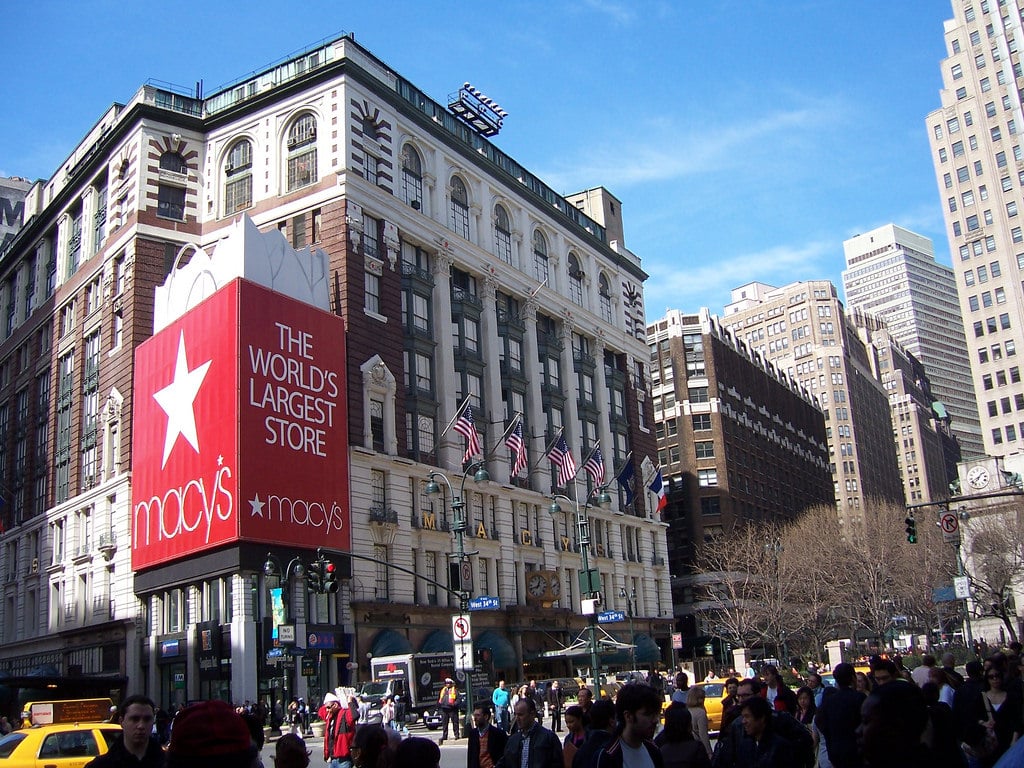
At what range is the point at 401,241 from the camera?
6266 centimetres

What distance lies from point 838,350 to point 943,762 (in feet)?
581

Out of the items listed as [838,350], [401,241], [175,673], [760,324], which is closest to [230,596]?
[175,673]

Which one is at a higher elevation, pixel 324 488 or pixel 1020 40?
pixel 1020 40

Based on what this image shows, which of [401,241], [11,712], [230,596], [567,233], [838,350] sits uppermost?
[838,350]

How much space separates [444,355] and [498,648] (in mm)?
17576

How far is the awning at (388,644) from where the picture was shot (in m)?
51.8

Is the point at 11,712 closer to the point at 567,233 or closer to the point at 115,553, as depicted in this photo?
the point at 115,553

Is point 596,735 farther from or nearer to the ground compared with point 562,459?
nearer to the ground

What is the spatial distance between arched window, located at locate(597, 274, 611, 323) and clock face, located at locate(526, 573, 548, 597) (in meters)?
24.4

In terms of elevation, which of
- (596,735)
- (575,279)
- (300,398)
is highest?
(575,279)

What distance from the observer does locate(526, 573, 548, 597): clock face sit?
215 feet

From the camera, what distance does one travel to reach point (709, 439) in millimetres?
103438

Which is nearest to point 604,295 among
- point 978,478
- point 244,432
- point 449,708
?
point 978,478

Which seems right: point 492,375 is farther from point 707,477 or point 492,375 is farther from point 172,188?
point 707,477
